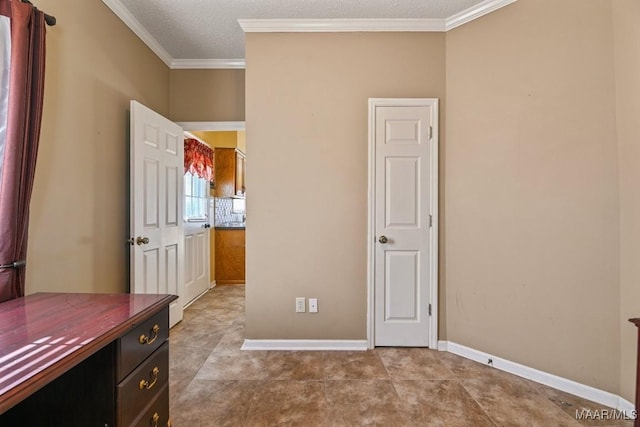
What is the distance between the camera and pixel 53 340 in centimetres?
96

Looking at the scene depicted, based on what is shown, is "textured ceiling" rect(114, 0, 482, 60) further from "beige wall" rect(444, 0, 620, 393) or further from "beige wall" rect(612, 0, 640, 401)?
"beige wall" rect(612, 0, 640, 401)

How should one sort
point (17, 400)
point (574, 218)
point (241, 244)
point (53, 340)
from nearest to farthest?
1. point (17, 400)
2. point (53, 340)
3. point (574, 218)
4. point (241, 244)

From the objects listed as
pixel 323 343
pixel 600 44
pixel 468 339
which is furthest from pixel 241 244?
pixel 600 44

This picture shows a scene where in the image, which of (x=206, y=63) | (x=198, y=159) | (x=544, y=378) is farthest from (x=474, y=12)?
(x=198, y=159)

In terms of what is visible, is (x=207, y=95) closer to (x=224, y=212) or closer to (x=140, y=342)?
(x=224, y=212)

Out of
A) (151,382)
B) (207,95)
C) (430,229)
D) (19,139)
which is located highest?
(207,95)

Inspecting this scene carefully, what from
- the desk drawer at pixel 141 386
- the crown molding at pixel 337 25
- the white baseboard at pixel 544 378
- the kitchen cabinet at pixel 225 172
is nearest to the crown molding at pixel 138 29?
the crown molding at pixel 337 25

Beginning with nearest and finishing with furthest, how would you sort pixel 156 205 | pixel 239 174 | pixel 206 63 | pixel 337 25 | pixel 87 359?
pixel 87 359 < pixel 337 25 < pixel 156 205 < pixel 206 63 < pixel 239 174

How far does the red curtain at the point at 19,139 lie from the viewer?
1.39 m

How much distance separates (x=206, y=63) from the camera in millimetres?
3158

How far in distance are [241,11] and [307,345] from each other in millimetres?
2700

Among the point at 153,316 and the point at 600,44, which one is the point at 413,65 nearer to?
the point at 600,44

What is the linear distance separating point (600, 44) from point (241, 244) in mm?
4362

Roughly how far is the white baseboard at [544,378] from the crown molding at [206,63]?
128 inches
